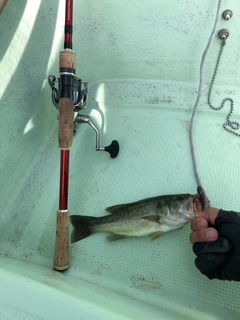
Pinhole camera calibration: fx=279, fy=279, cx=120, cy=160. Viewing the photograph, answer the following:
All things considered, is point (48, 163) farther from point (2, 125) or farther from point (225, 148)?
point (225, 148)

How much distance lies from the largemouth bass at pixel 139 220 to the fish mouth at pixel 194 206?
0.12ft

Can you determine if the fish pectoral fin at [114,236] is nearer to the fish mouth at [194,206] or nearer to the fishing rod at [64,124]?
the fishing rod at [64,124]

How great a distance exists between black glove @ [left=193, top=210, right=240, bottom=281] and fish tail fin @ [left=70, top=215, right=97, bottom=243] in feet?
2.28

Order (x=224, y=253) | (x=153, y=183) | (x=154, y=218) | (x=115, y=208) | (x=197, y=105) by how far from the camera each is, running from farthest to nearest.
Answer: (x=197, y=105) → (x=153, y=183) → (x=115, y=208) → (x=154, y=218) → (x=224, y=253)

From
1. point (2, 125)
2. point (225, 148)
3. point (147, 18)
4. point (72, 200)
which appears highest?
point (147, 18)

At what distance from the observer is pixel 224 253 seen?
141cm

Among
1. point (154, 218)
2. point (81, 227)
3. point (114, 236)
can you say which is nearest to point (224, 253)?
point (154, 218)

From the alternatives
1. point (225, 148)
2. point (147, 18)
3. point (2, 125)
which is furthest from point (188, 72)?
point (2, 125)

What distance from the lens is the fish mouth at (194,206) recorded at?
5.31ft

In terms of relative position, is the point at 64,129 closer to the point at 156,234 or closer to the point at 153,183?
the point at 153,183

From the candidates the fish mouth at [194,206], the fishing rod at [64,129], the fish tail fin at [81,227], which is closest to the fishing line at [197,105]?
the fish mouth at [194,206]

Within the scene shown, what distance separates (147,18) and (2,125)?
129cm

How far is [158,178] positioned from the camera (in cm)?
202

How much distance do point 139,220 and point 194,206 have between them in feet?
1.19
